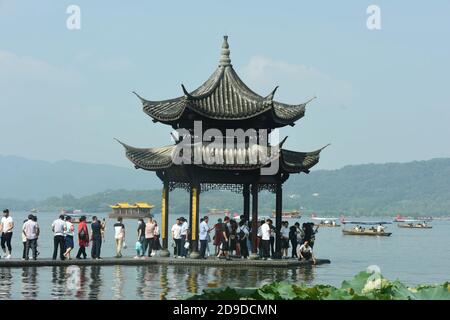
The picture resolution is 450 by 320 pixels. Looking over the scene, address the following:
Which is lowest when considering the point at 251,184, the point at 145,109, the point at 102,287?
the point at 102,287

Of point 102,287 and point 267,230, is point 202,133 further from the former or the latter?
point 102,287

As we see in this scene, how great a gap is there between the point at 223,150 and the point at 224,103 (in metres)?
1.70

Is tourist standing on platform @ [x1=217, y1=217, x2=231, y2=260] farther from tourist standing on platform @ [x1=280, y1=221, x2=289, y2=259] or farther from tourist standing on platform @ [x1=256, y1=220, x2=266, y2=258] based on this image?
tourist standing on platform @ [x1=280, y1=221, x2=289, y2=259]

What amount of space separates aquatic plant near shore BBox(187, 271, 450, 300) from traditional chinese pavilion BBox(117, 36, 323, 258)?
75.6 feet

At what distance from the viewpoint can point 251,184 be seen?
36688mm

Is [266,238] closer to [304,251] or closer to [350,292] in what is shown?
[304,251]

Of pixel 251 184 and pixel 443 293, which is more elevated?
pixel 251 184

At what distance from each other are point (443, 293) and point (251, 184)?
25.5 meters

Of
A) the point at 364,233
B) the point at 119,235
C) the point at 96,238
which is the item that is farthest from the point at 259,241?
the point at 364,233

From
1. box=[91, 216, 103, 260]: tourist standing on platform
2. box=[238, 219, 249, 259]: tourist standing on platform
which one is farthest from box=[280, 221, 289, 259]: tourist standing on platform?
box=[91, 216, 103, 260]: tourist standing on platform

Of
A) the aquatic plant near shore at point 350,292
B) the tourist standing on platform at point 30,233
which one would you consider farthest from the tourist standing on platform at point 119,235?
the aquatic plant near shore at point 350,292

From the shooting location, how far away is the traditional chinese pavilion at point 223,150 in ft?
115

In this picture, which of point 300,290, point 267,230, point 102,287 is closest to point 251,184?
point 267,230

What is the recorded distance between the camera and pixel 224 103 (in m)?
35.8
